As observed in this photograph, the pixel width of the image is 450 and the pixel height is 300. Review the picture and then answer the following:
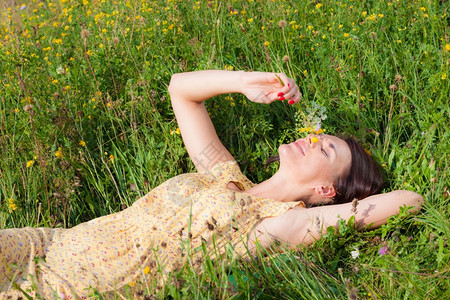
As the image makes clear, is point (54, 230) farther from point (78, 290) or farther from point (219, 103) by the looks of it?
point (219, 103)

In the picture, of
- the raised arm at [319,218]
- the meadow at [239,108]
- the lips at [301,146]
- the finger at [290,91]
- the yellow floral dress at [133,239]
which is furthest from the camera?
the meadow at [239,108]

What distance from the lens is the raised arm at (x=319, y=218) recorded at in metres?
2.71

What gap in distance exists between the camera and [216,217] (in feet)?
8.81

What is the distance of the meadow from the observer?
3129 mm

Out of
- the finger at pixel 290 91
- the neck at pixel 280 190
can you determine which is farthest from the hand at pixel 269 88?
the neck at pixel 280 190

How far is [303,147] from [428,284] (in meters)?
0.98

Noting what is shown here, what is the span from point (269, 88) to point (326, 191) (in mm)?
604

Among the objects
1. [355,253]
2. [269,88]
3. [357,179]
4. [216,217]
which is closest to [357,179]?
[357,179]

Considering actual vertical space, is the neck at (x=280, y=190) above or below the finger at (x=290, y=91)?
below

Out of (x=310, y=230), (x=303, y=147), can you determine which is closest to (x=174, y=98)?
(x=303, y=147)

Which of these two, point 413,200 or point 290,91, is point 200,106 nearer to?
point 290,91

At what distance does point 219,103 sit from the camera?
3762 mm

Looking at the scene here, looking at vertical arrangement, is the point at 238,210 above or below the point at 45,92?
below

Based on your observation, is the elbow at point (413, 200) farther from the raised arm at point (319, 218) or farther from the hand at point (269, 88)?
the hand at point (269, 88)
